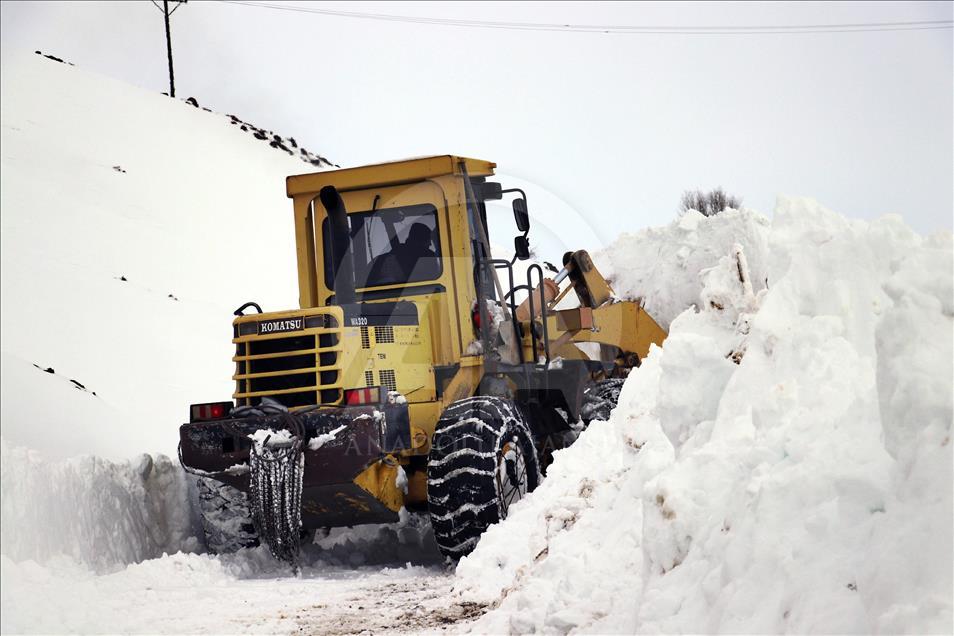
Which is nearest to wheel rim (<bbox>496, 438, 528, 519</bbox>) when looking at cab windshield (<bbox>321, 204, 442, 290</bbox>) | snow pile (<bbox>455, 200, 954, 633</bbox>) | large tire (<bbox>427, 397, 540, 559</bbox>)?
large tire (<bbox>427, 397, 540, 559</bbox>)

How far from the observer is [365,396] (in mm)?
8016

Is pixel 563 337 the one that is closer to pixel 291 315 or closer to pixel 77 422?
pixel 291 315

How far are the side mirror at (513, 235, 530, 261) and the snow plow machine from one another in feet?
0.04

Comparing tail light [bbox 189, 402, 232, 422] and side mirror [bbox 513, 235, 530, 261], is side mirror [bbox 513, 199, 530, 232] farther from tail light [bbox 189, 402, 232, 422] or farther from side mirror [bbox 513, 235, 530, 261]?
tail light [bbox 189, 402, 232, 422]

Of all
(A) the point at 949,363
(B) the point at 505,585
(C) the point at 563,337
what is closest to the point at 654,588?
(A) the point at 949,363

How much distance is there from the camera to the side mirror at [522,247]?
9.51m

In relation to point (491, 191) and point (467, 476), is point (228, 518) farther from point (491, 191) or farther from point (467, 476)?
point (491, 191)

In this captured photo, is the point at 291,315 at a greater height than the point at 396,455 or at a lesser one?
greater

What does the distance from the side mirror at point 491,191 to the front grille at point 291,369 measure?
2.12m

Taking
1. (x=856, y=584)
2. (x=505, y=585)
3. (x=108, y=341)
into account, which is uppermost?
(x=108, y=341)

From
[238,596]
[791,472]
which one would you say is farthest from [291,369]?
[791,472]

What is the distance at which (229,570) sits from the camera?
832 centimetres

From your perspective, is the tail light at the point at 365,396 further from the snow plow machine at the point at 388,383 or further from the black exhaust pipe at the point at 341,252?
the black exhaust pipe at the point at 341,252

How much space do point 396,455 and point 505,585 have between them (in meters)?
2.21
